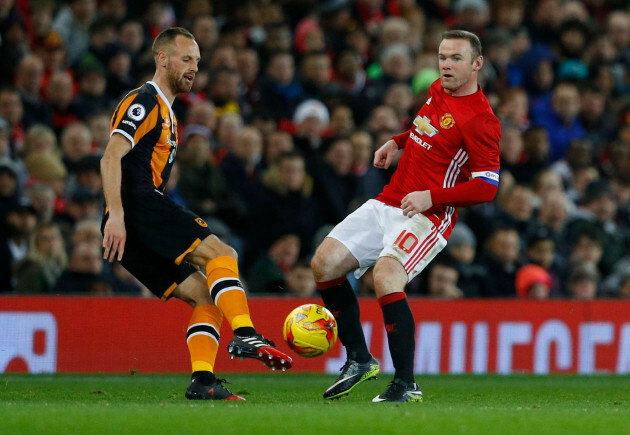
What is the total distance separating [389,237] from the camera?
7.36 m

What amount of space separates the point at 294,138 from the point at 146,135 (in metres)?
5.98

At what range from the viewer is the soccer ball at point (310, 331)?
290 inches

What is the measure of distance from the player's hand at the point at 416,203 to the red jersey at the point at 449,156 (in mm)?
58

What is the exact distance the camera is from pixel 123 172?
7.14 meters

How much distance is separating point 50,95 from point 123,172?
553 cm

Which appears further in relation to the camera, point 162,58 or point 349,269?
point 349,269

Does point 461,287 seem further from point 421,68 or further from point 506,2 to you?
point 506,2

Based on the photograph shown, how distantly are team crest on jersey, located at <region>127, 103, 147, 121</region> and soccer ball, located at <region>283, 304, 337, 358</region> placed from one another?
1.66 meters

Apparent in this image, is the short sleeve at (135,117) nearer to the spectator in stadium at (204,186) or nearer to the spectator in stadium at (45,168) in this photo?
the spectator in stadium at (45,168)

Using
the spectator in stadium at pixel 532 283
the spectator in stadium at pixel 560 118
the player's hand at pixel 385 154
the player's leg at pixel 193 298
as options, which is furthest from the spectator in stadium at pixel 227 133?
the player's leg at pixel 193 298

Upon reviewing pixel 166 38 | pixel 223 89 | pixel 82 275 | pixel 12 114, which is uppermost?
pixel 223 89

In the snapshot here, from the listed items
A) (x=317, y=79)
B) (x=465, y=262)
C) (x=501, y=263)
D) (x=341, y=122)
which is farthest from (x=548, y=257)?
(x=317, y=79)

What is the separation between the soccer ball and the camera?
7363 mm

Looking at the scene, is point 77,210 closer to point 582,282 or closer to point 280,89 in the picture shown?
point 280,89
